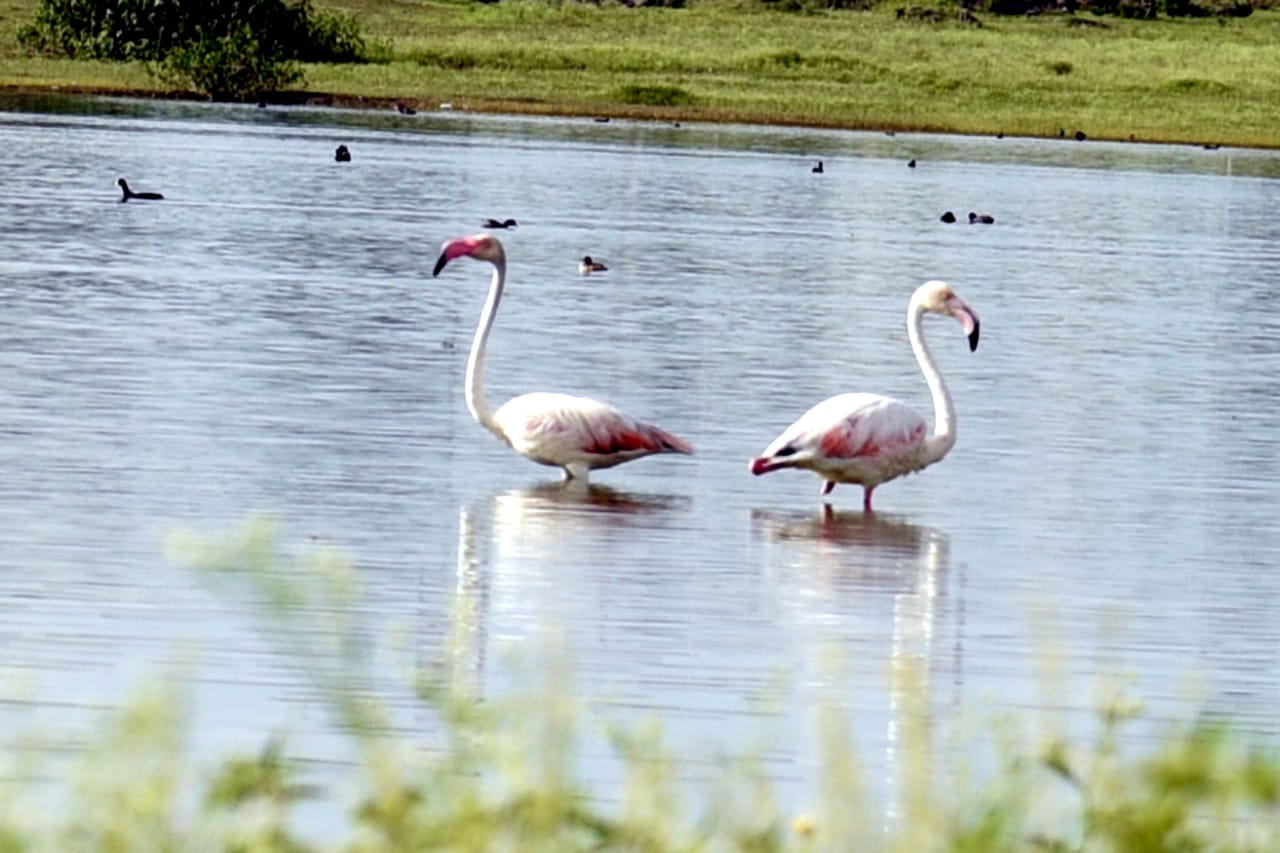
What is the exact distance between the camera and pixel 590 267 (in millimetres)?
26156

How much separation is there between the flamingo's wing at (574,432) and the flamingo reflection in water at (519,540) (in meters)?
0.17

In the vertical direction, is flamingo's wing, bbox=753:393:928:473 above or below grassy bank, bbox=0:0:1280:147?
above

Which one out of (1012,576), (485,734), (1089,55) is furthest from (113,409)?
(1089,55)

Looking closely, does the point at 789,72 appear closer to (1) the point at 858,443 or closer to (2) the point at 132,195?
(2) the point at 132,195

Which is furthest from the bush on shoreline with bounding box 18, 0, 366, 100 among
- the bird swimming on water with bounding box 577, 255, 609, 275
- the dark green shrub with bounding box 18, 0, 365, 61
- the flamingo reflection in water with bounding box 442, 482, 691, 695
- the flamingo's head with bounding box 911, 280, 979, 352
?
the flamingo reflection in water with bounding box 442, 482, 691, 695

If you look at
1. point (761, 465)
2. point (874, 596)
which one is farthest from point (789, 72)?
point (874, 596)

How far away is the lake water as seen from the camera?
848 cm

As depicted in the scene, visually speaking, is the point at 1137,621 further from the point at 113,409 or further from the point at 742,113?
the point at 742,113

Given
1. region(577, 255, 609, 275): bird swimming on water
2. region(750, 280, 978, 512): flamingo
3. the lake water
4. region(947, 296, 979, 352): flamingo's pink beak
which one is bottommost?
region(577, 255, 609, 275): bird swimming on water

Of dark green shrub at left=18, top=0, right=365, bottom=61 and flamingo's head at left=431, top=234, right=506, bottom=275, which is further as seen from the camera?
dark green shrub at left=18, top=0, right=365, bottom=61

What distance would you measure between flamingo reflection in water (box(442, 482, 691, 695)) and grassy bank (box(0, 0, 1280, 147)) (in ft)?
187

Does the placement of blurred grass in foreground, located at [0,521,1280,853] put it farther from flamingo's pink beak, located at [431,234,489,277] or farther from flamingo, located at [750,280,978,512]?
flamingo's pink beak, located at [431,234,489,277]

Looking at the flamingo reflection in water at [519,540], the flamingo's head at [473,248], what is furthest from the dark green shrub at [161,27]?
the flamingo reflection in water at [519,540]

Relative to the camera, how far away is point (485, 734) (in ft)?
14.2
